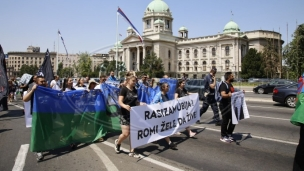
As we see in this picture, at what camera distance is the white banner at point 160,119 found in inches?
221

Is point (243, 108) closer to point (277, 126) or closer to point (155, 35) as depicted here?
point (277, 126)

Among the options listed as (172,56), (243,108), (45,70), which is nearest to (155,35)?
(172,56)

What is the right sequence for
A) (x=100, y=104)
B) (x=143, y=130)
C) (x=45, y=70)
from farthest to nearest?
(x=45, y=70)
(x=100, y=104)
(x=143, y=130)

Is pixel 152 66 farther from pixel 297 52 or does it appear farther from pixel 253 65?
pixel 297 52

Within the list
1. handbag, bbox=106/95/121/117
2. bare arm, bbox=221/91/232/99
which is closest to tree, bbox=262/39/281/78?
bare arm, bbox=221/91/232/99

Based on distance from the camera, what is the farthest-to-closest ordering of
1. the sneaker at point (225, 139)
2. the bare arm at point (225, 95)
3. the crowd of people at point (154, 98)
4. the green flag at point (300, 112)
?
the bare arm at point (225, 95) → the sneaker at point (225, 139) → the crowd of people at point (154, 98) → the green flag at point (300, 112)

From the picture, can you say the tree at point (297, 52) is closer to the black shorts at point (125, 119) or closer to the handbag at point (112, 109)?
the handbag at point (112, 109)

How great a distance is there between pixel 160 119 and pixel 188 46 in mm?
95931

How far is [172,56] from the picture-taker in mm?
102250

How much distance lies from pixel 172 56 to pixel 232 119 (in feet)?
317

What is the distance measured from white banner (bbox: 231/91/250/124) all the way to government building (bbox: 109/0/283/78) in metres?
76.9

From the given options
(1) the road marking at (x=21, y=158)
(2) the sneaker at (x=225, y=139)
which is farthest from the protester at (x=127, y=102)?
(2) the sneaker at (x=225, y=139)

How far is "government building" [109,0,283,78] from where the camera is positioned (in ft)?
286

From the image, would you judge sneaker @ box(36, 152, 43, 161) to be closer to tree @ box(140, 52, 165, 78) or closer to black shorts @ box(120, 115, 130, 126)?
Result: black shorts @ box(120, 115, 130, 126)
